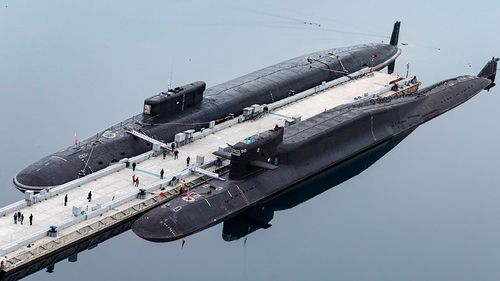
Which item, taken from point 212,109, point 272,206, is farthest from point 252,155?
point 212,109

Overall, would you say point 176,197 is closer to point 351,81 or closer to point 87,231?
point 87,231

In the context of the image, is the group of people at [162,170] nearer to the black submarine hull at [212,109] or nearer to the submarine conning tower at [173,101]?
the black submarine hull at [212,109]

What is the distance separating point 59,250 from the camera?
49281mm

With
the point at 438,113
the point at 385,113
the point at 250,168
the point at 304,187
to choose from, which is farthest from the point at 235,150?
the point at 438,113

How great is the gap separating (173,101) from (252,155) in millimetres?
9625

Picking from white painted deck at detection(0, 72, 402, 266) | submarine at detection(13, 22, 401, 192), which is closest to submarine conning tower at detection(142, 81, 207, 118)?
submarine at detection(13, 22, 401, 192)

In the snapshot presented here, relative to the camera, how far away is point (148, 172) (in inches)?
2313

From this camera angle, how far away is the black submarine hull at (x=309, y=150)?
52.5 meters

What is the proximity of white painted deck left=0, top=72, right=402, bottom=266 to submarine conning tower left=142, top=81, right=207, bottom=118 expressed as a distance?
267 centimetres

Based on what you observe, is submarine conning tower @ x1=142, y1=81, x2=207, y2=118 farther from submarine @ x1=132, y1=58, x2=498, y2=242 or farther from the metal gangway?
submarine @ x1=132, y1=58, x2=498, y2=242

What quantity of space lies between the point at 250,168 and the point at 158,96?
381 inches

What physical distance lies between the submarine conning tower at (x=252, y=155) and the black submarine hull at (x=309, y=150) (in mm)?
93

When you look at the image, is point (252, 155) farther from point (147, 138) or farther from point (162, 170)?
point (147, 138)

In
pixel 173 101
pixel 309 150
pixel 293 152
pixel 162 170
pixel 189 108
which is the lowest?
pixel 162 170
